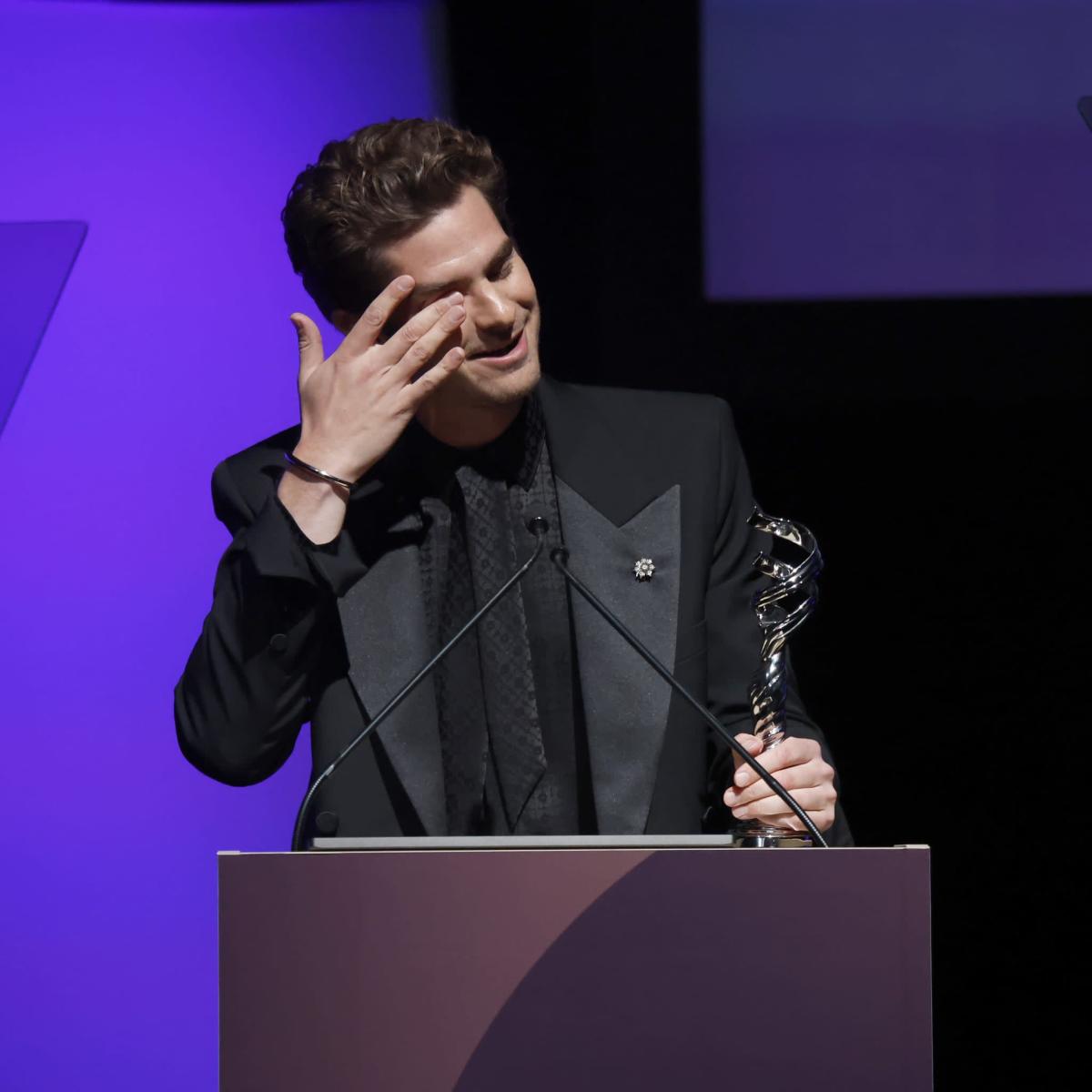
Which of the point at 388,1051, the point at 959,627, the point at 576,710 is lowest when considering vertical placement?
the point at 388,1051

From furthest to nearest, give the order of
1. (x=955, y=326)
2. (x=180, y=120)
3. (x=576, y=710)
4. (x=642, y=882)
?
(x=180, y=120)
(x=955, y=326)
(x=576, y=710)
(x=642, y=882)

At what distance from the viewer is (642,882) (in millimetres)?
939

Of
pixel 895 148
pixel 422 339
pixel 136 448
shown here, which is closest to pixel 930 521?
pixel 895 148

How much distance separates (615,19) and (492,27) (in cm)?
18

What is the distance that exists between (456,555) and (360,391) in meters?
0.26

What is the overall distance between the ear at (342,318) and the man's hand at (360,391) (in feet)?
0.65

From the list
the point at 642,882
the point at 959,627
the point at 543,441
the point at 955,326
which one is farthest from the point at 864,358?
the point at 642,882

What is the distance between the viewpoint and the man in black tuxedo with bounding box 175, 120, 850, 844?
1554 millimetres

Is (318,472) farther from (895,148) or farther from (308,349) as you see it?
(895,148)

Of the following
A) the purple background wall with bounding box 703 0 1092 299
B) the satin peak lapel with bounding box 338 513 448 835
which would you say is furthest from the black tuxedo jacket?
the purple background wall with bounding box 703 0 1092 299

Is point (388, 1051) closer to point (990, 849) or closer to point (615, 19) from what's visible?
point (990, 849)

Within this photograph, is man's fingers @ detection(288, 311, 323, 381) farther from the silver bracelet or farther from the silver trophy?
the silver trophy

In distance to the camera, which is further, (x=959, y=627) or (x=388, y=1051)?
(x=959, y=627)

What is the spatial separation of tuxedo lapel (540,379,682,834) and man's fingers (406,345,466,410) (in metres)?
0.22
